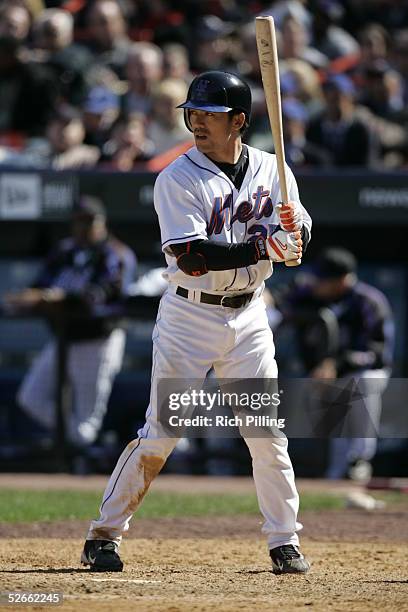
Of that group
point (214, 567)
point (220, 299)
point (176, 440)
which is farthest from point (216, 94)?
point (214, 567)

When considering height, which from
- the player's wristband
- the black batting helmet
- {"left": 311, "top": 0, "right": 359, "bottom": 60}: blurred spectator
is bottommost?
the player's wristband

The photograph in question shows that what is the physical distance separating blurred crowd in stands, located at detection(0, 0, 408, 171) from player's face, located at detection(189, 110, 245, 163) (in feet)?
14.7

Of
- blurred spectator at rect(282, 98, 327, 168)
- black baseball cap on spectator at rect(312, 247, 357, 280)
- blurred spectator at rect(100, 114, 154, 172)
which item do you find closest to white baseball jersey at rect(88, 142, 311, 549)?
black baseball cap on spectator at rect(312, 247, 357, 280)

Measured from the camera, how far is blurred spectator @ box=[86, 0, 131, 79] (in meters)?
10.7

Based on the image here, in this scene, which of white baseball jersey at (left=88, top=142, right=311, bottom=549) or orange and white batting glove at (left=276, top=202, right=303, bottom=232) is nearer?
orange and white batting glove at (left=276, top=202, right=303, bottom=232)

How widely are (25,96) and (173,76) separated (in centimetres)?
123

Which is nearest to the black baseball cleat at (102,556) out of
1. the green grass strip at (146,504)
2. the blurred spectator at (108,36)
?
the green grass strip at (146,504)

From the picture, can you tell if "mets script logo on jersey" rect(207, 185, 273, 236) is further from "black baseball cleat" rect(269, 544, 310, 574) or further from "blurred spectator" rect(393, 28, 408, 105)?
"blurred spectator" rect(393, 28, 408, 105)

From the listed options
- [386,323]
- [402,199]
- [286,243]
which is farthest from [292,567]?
[402,199]

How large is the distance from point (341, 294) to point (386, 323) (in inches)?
14.8

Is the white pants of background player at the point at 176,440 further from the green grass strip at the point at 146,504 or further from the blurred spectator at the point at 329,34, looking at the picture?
the blurred spectator at the point at 329,34

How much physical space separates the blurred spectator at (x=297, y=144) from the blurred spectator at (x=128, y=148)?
107 cm

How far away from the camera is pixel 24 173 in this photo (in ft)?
29.7

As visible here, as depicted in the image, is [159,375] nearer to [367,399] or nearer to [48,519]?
[48,519]
